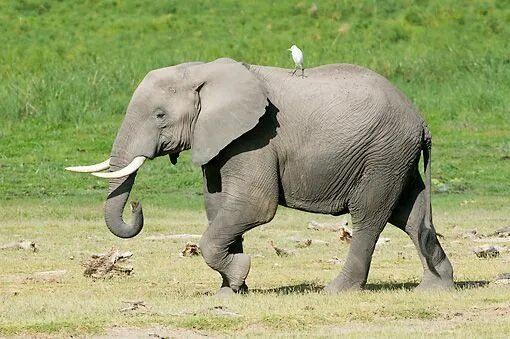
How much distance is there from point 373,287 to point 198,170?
11.7 meters

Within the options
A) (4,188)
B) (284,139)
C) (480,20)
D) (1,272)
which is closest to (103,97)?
(4,188)

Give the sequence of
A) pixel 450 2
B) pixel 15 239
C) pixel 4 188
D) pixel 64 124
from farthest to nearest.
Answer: pixel 450 2 < pixel 64 124 < pixel 4 188 < pixel 15 239

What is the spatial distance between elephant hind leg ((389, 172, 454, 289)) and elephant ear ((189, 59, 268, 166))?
1768 millimetres

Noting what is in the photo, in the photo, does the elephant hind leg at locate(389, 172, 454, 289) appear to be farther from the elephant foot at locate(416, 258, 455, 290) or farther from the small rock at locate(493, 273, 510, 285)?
the small rock at locate(493, 273, 510, 285)

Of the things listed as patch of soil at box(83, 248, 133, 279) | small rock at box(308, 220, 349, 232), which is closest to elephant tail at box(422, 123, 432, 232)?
patch of soil at box(83, 248, 133, 279)

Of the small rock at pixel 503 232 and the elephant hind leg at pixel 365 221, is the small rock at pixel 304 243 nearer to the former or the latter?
the small rock at pixel 503 232

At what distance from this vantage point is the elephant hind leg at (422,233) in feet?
47.5

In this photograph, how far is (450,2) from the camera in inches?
1583

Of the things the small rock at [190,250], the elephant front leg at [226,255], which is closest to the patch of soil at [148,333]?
the elephant front leg at [226,255]

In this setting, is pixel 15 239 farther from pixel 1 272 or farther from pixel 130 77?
pixel 130 77

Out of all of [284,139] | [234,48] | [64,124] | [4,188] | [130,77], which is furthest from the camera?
[234,48]

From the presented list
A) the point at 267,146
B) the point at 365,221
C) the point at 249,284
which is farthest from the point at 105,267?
the point at 365,221

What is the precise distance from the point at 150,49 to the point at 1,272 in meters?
21.4

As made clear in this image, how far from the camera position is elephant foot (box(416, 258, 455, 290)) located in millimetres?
14408
